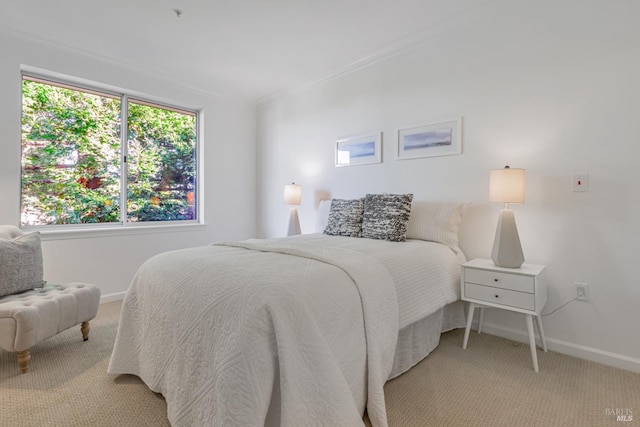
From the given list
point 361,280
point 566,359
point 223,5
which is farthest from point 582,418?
point 223,5

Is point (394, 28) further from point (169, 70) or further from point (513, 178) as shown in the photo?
point (169, 70)

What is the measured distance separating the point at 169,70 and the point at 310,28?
1812 mm

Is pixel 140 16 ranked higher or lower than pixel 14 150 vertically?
higher

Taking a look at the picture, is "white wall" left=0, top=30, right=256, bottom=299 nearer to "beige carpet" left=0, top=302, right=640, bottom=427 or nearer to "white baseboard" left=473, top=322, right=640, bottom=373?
"beige carpet" left=0, top=302, right=640, bottom=427

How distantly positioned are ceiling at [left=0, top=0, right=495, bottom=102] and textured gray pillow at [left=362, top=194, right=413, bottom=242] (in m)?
1.45

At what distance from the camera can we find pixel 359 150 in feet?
11.0

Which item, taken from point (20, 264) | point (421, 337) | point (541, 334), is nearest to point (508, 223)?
point (541, 334)

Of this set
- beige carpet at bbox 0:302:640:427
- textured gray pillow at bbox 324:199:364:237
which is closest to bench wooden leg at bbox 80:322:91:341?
beige carpet at bbox 0:302:640:427

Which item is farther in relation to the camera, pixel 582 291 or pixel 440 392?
pixel 582 291

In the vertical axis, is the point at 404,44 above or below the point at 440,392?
above

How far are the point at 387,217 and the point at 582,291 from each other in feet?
4.48

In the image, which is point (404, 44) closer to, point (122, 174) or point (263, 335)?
point (263, 335)

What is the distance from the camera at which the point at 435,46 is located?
2.78 m

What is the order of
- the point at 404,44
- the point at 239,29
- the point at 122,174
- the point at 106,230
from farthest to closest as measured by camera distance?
the point at 122,174 < the point at 106,230 < the point at 404,44 < the point at 239,29
